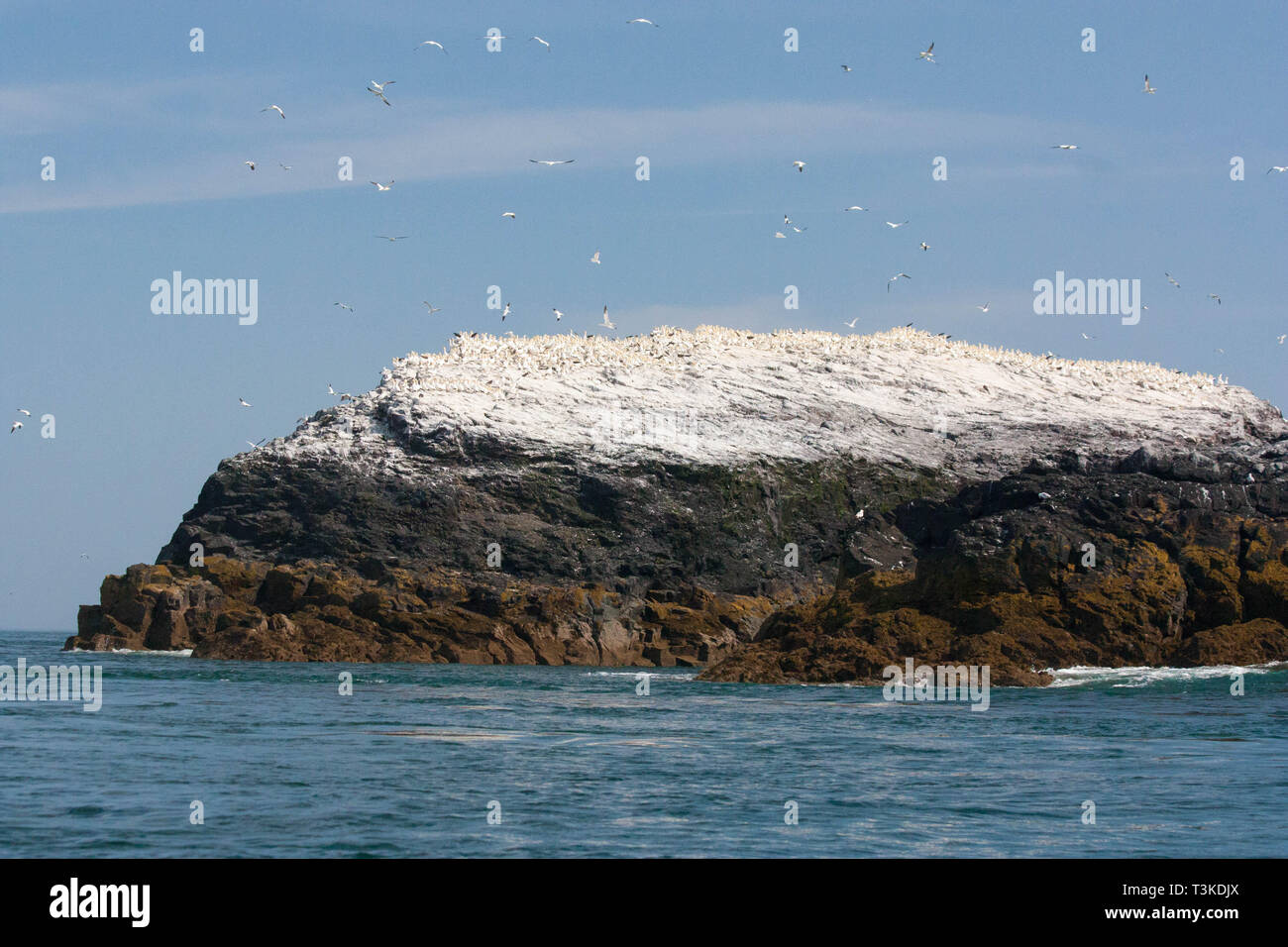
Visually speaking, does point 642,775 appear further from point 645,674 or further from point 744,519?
point 744,519

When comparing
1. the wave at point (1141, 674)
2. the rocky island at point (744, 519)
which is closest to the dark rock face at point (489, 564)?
the rocky island at point (744, 519)

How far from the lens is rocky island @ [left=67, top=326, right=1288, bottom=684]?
61062 millimetres

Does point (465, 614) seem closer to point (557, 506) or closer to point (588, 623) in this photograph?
point (588, 623)

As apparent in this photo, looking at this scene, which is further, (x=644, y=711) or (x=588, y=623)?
(x=588, y=623)

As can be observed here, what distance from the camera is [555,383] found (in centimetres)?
11575

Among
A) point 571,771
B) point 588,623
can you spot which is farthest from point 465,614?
point 571,771

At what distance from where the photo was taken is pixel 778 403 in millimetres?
118125

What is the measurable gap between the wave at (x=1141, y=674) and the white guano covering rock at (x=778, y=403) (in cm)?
4855

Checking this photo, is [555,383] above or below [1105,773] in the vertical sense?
above

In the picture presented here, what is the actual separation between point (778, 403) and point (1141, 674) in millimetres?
63421

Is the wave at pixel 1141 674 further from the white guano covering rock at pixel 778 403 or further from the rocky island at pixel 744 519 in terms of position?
the white guano covering rock at pixel 778 403

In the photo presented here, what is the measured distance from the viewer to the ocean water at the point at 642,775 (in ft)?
70.9

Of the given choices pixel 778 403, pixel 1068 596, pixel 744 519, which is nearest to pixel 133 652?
pixel 744 519
